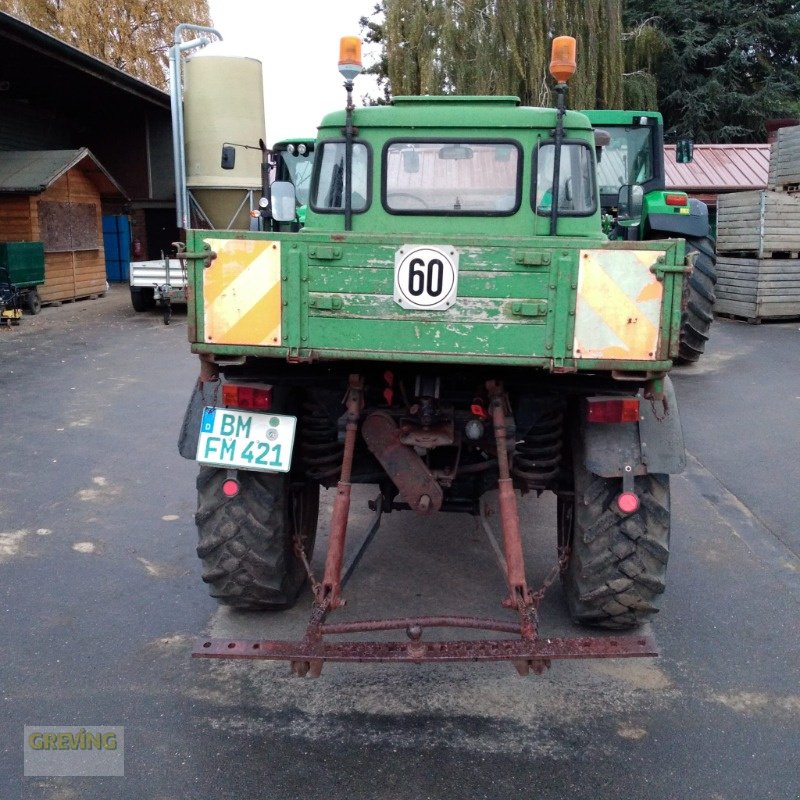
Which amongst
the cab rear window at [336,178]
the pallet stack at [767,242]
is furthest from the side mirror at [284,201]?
the pallet stack at [767,242]

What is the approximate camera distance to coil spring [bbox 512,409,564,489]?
3.92 meters

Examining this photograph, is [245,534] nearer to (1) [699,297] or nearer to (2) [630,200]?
(2) [630,200]

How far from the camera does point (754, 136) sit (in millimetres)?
27250

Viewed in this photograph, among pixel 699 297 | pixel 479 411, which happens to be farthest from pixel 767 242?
pixel 479 411

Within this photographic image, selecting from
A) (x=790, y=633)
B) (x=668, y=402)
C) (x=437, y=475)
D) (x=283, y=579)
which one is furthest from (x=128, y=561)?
(x=790, y=633)

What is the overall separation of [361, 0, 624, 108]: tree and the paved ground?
14.4 metres

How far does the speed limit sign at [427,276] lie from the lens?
3246 millimetres

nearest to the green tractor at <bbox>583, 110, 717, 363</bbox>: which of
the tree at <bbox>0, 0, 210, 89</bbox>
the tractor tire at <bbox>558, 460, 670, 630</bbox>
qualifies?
the tractor tire at <bbox>558, 460, 670, 630</bbox>

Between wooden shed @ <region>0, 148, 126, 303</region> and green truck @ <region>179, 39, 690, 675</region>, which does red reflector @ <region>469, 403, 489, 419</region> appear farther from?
wooden shed @ <region>0, 148, 126, 303</region>

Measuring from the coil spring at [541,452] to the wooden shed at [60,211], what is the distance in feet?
49.0

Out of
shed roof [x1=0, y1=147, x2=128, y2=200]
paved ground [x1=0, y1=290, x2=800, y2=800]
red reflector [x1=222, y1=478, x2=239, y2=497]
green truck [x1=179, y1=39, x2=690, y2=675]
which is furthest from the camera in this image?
shed roof [x1=0, y1=147, x2=128, y2=200]

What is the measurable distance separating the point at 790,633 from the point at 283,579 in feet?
8.24

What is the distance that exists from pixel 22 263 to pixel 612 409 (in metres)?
14.5

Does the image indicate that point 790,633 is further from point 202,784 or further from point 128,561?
point 128,561
